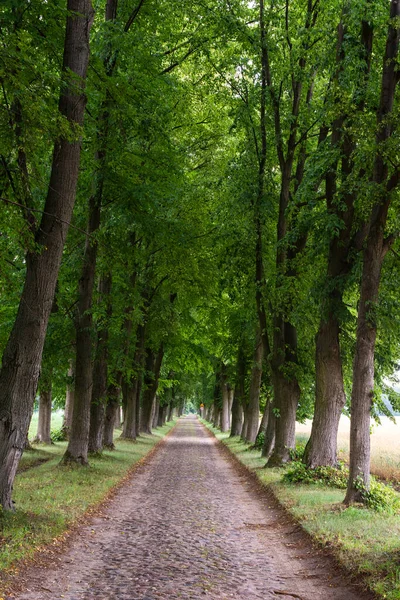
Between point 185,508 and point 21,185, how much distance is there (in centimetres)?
696

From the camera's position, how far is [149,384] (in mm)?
32875

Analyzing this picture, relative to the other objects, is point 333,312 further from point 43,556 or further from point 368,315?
point 43,556

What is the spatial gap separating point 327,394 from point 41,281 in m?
7.82

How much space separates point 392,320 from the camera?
12.4 m

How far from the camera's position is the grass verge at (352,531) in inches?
251

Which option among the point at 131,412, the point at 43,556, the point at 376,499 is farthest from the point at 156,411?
the point at 43,556

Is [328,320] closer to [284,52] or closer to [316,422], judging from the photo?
[316,422]

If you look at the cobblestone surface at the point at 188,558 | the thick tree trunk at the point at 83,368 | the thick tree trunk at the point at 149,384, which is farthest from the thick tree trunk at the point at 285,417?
the thick tree trunk at the point at 149,384

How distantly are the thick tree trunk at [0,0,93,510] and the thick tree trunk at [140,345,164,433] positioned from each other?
23.1 m

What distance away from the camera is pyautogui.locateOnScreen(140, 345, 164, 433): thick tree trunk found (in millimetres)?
32969

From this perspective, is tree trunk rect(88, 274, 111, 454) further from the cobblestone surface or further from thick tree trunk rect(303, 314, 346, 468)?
thick tree trunk rect(303, 314, 346, 468)

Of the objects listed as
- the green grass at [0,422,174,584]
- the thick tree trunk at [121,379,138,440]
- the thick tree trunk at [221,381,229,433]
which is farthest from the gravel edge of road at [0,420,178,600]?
the thick tree trunk at [221,381,229,433]

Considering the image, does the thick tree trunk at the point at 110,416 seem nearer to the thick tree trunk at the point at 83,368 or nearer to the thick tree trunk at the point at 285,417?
the thick tree trunk at the point at 83,368

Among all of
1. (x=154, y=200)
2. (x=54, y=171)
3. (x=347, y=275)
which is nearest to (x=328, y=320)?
(x=347, y=275)
